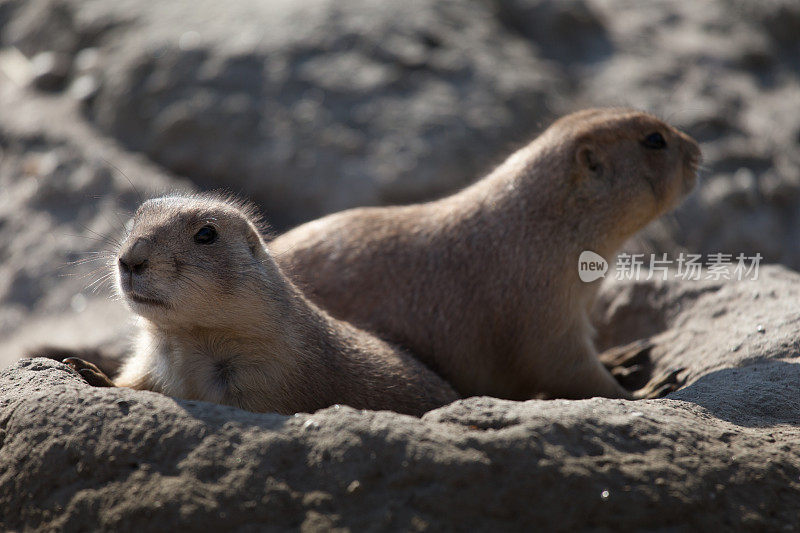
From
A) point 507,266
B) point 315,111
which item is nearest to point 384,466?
point 507,266

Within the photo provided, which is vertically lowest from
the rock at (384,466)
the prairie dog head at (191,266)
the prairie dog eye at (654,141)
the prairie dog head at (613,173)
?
the rock at (384,466)

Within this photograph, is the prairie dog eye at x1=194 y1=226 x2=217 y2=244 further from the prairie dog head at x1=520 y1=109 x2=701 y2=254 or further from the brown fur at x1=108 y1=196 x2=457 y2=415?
the prairie dog head at x1=520 y1=109 x2=701 y2=254

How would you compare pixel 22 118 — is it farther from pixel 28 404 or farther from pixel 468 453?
pixel 468 453

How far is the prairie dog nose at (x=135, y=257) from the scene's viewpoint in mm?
4715

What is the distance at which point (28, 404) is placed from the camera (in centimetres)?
445

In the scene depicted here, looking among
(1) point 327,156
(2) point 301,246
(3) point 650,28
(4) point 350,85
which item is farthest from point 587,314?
(3) point 650,28

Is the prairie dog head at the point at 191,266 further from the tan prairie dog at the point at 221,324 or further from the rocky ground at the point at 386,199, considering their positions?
the rocky ground at the point at 386,199

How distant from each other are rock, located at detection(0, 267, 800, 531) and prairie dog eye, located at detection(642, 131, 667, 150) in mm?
3139

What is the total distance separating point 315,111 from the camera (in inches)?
431

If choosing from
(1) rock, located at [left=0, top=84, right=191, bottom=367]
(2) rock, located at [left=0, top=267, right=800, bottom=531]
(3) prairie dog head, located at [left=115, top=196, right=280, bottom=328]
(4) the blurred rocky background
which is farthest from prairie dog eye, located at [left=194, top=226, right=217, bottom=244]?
(4) the blurred rocky background

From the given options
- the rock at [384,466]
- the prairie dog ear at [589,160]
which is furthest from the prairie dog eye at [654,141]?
the rock at [384,466]

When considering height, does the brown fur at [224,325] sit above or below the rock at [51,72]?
below

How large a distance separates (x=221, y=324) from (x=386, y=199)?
18.4 ft

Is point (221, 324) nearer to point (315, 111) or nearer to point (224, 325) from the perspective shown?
point (224, 325)
